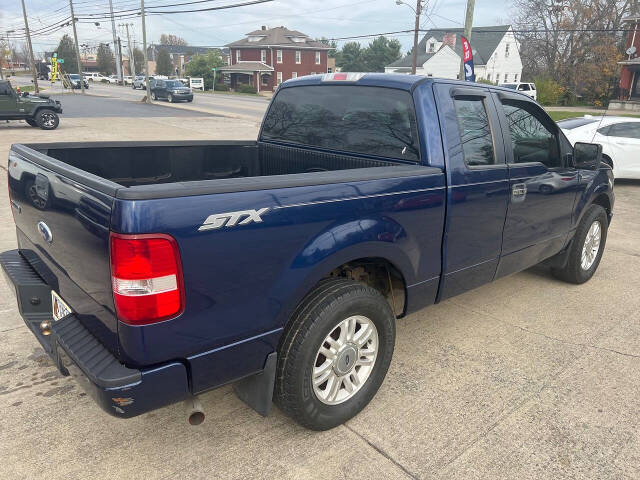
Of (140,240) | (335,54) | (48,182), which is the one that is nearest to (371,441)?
(140,240)

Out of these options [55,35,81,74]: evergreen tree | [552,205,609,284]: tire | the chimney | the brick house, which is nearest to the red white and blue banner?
[552,205,609,284]: tire

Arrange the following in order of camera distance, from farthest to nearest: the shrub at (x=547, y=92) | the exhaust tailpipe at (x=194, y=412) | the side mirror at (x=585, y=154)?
the shrub at (x=547, y=92) < the side mirror at (x=585, y=154) < the exhaust tailpipe at (x=194, y=412)

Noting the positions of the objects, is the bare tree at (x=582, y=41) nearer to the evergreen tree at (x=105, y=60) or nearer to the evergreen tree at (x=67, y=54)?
the evergreen tree at (x=67, y=54)

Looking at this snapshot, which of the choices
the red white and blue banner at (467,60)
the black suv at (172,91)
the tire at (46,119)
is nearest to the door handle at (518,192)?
the red white and blue banner at (467,60)

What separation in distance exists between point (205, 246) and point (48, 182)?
1.00 meters

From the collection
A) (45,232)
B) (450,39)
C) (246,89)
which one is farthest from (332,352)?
(246,89)

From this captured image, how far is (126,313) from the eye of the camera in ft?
6.40

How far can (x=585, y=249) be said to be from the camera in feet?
16.1

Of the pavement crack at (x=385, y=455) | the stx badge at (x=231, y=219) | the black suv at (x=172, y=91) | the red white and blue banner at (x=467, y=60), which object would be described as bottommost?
the black suv at (x=172, y=91)

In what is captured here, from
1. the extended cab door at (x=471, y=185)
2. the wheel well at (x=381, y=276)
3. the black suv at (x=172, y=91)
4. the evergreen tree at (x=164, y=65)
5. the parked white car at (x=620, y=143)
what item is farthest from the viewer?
the evergreen tree at (x=164, y=65)

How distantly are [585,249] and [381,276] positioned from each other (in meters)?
2.77

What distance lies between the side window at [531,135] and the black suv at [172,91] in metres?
36.9

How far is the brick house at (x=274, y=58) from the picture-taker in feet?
223

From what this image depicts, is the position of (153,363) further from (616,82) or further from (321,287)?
(616,82)
